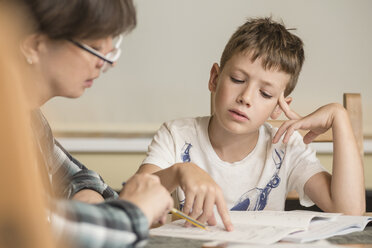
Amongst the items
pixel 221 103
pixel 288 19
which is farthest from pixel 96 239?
pixel 288 19

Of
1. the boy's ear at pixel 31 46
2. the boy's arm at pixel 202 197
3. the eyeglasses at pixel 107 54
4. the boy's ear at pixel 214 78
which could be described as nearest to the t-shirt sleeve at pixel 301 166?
the boy's ear at pixel 214 78

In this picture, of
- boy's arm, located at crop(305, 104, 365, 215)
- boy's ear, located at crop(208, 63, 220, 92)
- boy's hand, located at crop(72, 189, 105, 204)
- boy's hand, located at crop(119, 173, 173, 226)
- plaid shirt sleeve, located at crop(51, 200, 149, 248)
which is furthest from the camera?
boy's ear, located at crop(208, 63, 220, 92)

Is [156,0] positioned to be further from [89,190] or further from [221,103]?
[89,190]

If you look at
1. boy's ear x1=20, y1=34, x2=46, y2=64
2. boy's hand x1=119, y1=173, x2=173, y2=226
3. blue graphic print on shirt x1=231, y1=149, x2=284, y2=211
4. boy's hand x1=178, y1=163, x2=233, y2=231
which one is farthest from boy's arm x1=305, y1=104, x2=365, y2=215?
boy's ear x1=20, y1=34, x2=46, y2=64

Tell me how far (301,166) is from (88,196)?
660 millimetres

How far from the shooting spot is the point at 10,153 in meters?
0.36

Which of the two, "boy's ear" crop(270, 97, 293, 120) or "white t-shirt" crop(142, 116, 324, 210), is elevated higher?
"boy's ear" crop(270, 97, 293, 120)

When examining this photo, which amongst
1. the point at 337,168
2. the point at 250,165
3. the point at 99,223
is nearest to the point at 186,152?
the point at 250,165

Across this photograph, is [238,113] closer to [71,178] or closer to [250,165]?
[250,165]

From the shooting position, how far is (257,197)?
1484mm

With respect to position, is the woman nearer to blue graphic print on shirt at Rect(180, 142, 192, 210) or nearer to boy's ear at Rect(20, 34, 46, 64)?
boy's ear at Rect(20, 34, 46, 64)

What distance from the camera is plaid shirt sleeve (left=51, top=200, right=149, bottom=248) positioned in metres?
0.50

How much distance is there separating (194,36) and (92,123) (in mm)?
755

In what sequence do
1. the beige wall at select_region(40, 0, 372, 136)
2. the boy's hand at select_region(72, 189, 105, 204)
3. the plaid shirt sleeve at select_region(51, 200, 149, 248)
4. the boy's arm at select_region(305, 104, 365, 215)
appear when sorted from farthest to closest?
the beige wall at select_region(40, 0, 372, 136) < the boy's arm at select_region(305, 104, 365, 215) < the boy's hand at select_region(72, 189, 105, 204) < the plaid shirt sleeve at select_region(51, 200, 149, 248)
